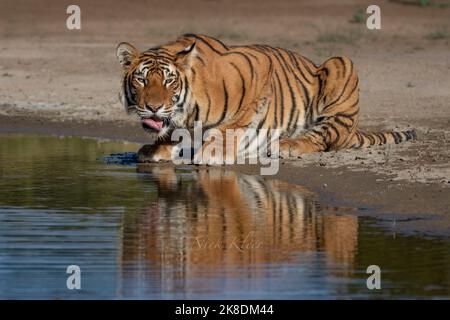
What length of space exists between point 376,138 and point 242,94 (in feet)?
4.98

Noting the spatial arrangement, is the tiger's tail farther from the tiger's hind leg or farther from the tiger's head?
the tiger's head

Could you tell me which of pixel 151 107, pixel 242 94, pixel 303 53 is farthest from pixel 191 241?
pixel 303 53

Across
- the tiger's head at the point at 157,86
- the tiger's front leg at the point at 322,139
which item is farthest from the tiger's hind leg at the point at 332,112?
the tiger's head at the point at 157,86

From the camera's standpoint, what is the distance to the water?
7.72 metres

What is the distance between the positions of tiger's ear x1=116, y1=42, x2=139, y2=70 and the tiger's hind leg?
1586 millimetres

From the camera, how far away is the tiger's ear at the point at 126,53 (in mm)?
12219

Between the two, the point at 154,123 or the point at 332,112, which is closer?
the point at 154,123

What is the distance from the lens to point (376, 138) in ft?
44.1

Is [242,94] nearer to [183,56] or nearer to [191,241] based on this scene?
[183,56]

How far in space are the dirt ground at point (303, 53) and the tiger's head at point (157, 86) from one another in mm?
1084

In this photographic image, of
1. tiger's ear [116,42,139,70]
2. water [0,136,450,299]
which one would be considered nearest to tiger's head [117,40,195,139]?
tiger's ear [116,42,139,70]

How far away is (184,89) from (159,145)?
2.25ft

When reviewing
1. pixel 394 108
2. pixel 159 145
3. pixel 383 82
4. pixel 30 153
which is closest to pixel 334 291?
pixel 159 145
